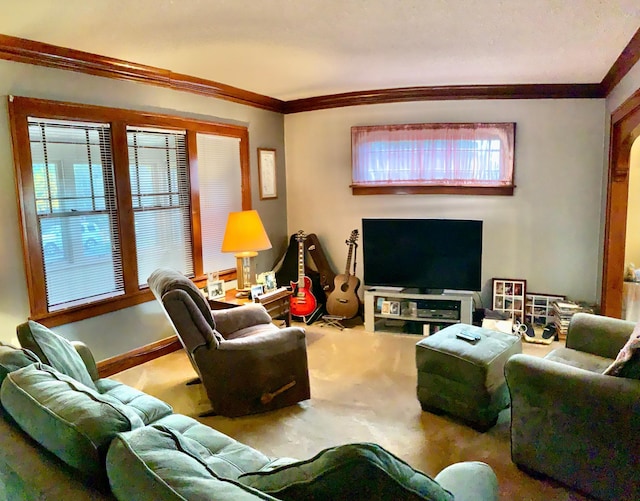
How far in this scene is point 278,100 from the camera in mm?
5367

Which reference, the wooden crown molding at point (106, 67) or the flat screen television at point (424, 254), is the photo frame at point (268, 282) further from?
the wooden crown molding at point (106, 67)

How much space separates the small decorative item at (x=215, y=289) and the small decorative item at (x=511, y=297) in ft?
8.94

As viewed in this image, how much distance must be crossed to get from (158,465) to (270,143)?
4.67 m

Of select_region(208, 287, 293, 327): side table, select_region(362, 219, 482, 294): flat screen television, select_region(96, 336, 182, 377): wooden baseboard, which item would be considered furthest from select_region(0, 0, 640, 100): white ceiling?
select_region(96, 336, 182, 377): wooden baseboard

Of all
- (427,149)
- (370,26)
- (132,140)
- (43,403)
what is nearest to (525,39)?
(370,26)

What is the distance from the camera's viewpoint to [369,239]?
4.89 m

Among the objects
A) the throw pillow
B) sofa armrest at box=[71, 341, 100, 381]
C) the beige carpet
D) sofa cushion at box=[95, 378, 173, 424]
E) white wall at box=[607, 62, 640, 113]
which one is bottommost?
Answer: the beige carpet

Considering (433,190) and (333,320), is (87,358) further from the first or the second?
(433,190)

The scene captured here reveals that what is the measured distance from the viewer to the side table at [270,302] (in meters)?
4.16

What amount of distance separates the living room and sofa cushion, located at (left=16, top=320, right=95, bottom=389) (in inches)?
48.3

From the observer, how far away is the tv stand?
183 inches

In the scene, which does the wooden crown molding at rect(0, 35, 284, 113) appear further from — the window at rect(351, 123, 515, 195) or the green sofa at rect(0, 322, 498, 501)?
the green sofa at rect(0, 322, 498, 501)

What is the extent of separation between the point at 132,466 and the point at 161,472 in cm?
8

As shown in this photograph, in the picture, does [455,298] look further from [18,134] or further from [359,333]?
[18,134]
